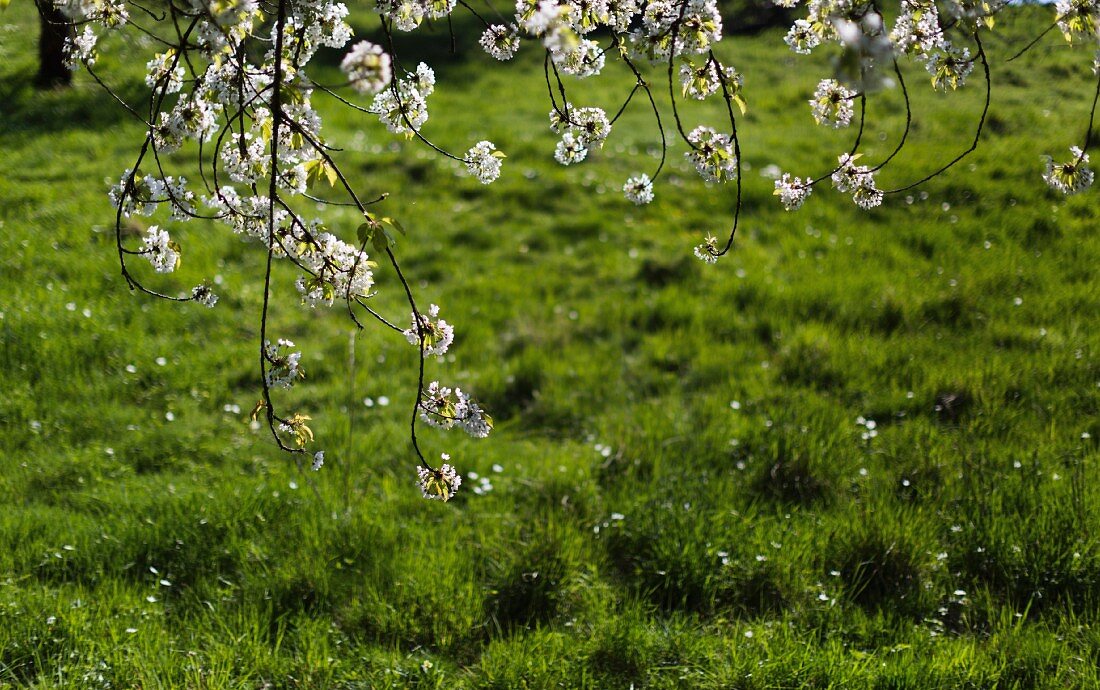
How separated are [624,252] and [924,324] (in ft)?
8.53

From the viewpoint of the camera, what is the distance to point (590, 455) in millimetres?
4668

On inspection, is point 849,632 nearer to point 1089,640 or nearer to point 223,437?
point 1089,640

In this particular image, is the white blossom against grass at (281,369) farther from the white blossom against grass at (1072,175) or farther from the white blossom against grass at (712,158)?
the white blossom against grass at (1072,175)

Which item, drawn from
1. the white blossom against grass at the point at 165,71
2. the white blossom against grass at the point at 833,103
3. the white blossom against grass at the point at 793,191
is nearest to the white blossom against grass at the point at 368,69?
the white blossom against grass at the point at 165,71

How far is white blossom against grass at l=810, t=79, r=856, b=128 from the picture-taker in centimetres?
248

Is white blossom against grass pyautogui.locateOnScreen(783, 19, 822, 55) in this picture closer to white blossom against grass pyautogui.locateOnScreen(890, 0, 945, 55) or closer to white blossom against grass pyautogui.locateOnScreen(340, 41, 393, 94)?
white blossom against grass pyautogui.locateOnScreen(890, 0, 945, 55)

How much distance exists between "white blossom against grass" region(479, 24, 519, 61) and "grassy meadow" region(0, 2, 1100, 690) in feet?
4.76

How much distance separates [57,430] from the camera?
4582 millimetres

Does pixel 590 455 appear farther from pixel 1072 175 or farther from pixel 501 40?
pixel 1072 175

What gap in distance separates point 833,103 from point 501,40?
0.98 metres

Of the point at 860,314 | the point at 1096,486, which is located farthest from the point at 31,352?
the point at 1096,486

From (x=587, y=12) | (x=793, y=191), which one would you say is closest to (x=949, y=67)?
(x=793, y=191)

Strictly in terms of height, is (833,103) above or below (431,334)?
above

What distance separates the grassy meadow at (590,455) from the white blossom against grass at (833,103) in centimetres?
55
